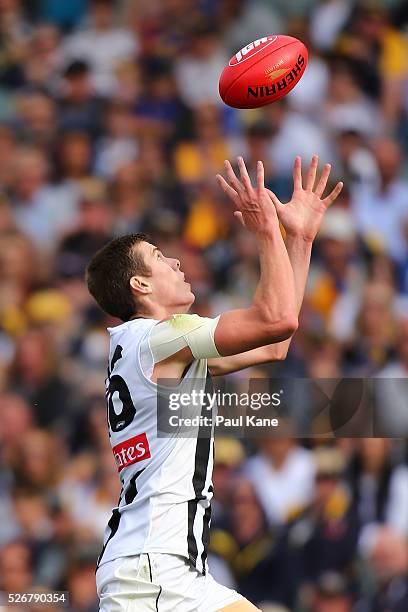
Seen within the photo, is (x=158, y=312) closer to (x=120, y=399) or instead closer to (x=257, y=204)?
(x=120, y=399)

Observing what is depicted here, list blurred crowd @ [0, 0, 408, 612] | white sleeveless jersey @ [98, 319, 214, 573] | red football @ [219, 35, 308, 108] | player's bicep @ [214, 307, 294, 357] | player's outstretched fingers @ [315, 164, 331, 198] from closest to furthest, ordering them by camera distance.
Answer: player's bicep @ [214, 307, 294, 357]
white sleeveless jersey @ [98, 319, 214, 573]
player's outstretched fingers @ [315, 164, 331, 198]
red football @ [219, 35, 308, 108]
blurred crowd @ [0, 0, 408, 612]

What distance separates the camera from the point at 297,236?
4492mm

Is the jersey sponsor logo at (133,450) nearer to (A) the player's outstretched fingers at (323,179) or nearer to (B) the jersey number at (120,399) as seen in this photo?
(B) the jersey number at (120,399)

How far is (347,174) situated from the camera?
8562 mm

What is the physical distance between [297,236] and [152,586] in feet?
4.88

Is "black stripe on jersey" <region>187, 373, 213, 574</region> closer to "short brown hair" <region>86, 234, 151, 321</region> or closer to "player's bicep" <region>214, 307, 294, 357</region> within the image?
"player's bicep" <region>214, 307, 294, 357</region>

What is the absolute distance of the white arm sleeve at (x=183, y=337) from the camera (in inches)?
157

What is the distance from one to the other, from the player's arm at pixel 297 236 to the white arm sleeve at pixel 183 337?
16.1 inches

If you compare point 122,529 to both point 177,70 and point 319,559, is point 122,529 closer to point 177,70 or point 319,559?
point 319,559

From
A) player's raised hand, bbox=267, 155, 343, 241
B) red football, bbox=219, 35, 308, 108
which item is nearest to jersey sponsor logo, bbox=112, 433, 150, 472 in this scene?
player's raised hand, bbox=267, 155, 343, 241

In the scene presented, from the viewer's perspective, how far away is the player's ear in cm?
432

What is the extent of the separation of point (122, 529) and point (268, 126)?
5275 mm

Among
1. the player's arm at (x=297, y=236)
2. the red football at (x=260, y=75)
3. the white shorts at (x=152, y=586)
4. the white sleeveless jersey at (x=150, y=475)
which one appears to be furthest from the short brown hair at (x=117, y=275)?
the red football at (x=260, y=75)

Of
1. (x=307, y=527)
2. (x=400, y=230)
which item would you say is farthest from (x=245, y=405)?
(x=400, y=230)
